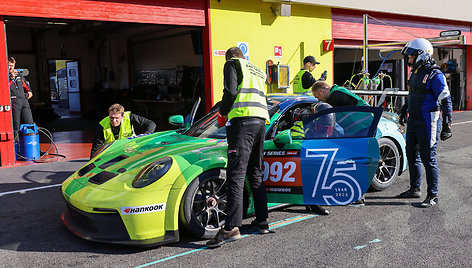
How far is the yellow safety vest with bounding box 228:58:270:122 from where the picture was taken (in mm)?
4000

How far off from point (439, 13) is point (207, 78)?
9956 millimetres

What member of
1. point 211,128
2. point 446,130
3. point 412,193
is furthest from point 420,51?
point 211,128

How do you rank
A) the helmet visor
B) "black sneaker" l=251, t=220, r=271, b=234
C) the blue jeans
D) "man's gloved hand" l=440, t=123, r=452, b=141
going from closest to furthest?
"black sneaker" l=251, t=220, r=271, b=234 → "man's gloved hand" l=440, t=123, r=452, b=141 → the blue jeans → the helmet visor

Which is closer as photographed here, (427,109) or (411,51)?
(427,109)

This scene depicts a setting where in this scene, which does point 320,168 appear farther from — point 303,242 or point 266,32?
point 266,32

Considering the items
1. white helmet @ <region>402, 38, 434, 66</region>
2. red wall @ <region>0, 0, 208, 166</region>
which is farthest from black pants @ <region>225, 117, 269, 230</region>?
red wall @ <region>0, 0, 208, 166</region>

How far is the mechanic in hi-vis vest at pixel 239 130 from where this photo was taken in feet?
13.0

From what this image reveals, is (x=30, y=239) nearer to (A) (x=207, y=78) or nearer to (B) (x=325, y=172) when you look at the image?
(B) (x=325, y=172)

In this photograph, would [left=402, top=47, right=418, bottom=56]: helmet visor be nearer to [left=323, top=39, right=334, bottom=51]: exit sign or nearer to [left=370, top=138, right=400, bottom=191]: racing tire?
[left=370, top=138, right=400, bottom=191]: racing tire

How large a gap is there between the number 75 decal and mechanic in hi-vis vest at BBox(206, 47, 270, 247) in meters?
0.56

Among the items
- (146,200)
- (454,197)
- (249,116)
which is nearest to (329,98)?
(249,116)

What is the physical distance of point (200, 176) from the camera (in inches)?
156

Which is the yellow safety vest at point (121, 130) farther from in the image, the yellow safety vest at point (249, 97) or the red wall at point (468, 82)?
the red wall at point (468, 82)

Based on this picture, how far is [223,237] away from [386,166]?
9.08ft
